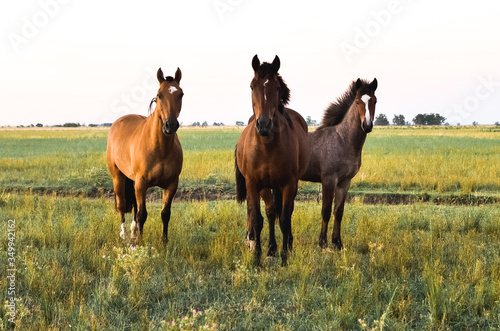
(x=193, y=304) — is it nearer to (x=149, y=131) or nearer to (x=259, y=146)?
(x=259, y=146)

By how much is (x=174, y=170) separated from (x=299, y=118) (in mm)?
2258

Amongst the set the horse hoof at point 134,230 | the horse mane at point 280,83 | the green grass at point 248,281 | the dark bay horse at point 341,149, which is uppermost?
the horse mane at point 280,83

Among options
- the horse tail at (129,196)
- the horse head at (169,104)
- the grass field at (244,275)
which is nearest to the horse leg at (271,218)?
the grass field at (244,275)

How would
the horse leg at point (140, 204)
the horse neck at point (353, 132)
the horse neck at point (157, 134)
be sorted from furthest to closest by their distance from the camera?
the horse neck at point (353, 132) < the horse leg at point (140, 204) < the horse neck at point (157, 134)

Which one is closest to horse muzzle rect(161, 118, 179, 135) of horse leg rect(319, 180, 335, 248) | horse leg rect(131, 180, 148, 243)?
horse leg rect(131, 180, 148, 243)

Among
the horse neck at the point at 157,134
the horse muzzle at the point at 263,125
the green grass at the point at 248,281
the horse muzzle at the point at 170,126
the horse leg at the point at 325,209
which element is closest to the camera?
the green grass at the point at 248,281

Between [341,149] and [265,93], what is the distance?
2531 mm

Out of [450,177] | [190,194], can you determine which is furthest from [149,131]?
[450,177]

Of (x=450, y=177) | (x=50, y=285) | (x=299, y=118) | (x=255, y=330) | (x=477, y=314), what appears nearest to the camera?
(x=255, y=330)

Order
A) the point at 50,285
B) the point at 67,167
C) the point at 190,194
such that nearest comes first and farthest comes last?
the point at 50,285, the point at 190,194, the point at 67,167

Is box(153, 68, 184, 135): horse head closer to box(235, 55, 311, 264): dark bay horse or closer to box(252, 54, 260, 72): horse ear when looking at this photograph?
box(235, 55, 311, 264): dark bay horse

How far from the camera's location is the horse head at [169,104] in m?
5.55

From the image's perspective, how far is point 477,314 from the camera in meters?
4.02

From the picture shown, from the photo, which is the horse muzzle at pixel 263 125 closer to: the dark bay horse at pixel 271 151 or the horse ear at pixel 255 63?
the dark bay horse at pixel 271 151
